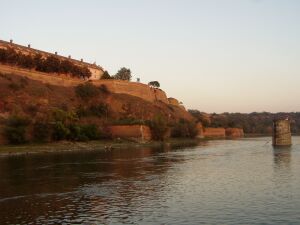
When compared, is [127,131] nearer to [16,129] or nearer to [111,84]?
[111,84]

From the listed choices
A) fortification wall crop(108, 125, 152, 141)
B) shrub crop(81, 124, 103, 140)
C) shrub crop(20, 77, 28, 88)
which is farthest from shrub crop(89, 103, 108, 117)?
shrub crop(20, 77, 28, 88)

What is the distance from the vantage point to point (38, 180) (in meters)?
27.3

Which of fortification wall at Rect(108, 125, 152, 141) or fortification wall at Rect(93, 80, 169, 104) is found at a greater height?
fortification wall at Rect(93, 80, 169, 104)

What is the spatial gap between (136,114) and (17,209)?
66.9m

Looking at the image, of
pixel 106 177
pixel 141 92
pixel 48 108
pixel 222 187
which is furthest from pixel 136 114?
pixel 222 187

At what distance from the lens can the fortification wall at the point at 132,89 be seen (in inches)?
3460

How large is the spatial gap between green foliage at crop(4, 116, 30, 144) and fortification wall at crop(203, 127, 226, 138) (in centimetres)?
5417

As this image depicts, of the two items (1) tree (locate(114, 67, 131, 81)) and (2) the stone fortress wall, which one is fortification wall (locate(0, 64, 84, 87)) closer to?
(2) the stone fortress wall

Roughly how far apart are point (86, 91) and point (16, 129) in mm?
26916

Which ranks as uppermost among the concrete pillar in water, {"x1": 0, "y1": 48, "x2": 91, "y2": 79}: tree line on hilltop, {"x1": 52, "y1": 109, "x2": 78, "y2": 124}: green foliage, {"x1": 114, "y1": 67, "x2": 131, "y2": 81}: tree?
{"x1": 114, "y1": 67, "x2": 131, "y2": 81}: tree

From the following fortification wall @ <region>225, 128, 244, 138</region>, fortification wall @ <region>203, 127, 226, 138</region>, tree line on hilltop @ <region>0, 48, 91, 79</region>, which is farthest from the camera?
fortification wall @ <region>225, 128, 244, 138</region>

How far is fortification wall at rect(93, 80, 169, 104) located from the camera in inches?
3460

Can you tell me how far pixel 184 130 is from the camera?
286 ft

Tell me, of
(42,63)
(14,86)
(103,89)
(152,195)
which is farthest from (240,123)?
(152,195)
